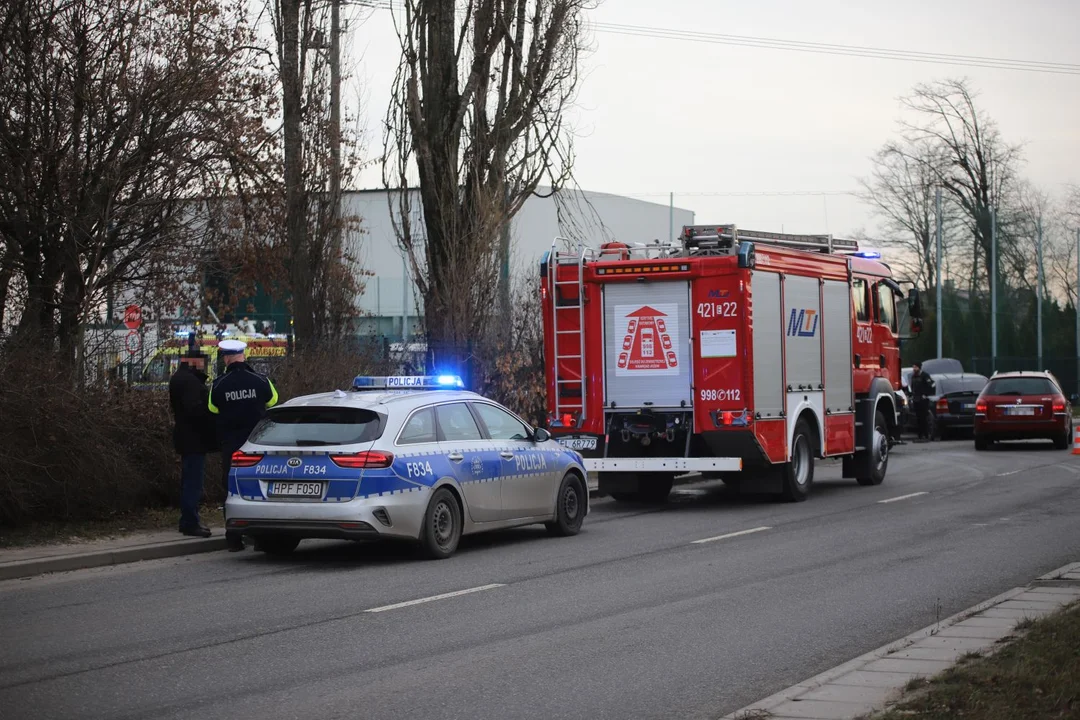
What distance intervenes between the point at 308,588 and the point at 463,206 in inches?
471

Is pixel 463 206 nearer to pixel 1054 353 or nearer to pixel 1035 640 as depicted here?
pixel 1035 640

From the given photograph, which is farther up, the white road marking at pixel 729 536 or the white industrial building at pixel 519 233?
the white industrial building at pixel 519 233

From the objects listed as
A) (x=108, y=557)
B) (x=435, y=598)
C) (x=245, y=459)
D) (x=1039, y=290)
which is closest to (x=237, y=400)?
(x=245, y=459)

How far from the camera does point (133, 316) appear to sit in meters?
17.9

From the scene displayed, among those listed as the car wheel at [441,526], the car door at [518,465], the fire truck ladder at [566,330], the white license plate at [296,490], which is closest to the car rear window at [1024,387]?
the fire truck ladder at [566,330]

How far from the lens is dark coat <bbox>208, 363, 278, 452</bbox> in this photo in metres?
14.1

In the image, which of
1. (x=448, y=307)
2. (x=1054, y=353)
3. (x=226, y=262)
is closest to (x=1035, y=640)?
(x=226, y=262)

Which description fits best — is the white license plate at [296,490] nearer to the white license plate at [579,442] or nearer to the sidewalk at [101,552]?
the sidewalk at [101,552]

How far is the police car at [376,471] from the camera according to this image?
12.4 metres

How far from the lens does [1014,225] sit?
65.7 meters

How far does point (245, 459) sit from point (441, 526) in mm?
1854

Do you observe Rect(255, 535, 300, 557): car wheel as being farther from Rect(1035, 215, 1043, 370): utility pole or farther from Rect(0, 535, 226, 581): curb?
Rect(1035, 215, 1043, 370): utility pole

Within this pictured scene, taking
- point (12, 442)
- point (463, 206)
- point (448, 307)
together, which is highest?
point (463, 206)

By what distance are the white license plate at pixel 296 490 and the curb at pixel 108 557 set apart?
1551 mm
